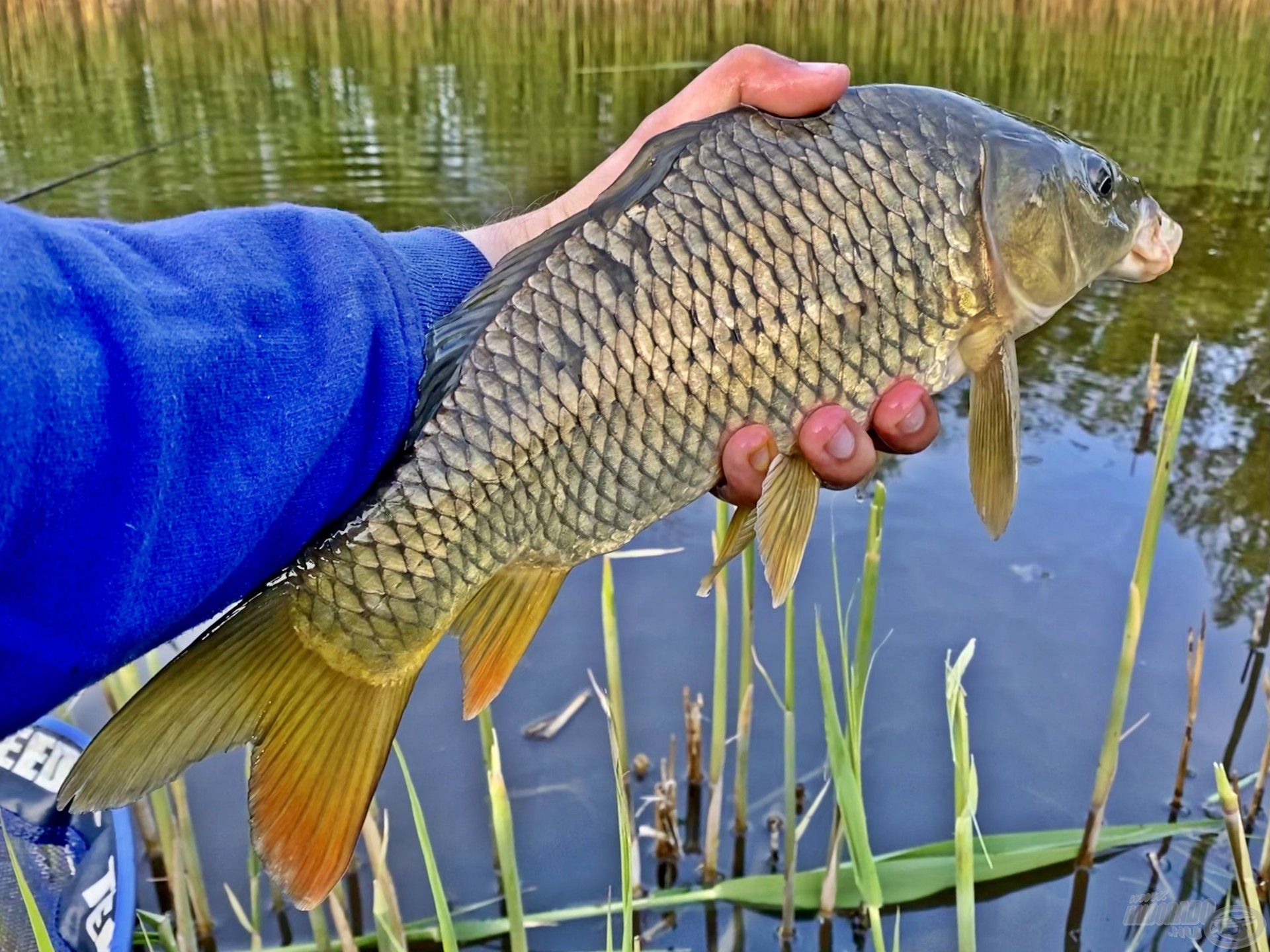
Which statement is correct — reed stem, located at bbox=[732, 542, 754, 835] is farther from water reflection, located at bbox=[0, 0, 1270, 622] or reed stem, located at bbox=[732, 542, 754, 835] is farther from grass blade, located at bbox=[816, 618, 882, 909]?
water reflection, located at bbox=[0, 0, 1270, 622]

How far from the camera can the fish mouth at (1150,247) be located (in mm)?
1933

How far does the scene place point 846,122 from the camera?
158 cm

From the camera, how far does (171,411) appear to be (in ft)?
3.88

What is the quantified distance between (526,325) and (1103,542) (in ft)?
11.8

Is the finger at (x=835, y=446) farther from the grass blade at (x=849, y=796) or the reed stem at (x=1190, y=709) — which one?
the reed stem at (x=1190, y=709)

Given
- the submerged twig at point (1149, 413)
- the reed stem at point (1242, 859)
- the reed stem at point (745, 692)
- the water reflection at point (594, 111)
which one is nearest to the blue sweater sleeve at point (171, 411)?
the reed stem at point (745, 692)

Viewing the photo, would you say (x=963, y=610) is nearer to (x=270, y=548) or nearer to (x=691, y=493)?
(x=691, y=493)

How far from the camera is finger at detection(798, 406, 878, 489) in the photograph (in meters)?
1.60

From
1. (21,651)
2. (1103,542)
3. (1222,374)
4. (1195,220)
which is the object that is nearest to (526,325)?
(21,651)

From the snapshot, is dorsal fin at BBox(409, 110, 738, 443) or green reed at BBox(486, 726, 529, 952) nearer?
dorsal fin at BBox(409, 110, 738, 443)

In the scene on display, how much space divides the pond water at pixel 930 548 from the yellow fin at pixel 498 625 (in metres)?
1.50

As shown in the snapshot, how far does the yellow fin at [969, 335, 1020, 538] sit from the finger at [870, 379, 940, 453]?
76 millimetres

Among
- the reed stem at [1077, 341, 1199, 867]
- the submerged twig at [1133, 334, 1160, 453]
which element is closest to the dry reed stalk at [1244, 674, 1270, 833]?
the reed stem at [1077, 341, 1199, 867]

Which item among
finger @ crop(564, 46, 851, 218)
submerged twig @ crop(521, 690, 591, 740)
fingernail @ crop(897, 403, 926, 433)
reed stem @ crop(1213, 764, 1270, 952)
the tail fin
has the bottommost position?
submerged twig @ crop(521, 690, 591, 740)
